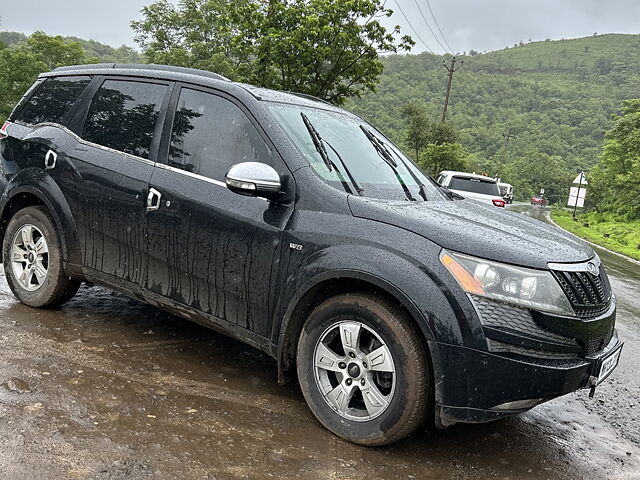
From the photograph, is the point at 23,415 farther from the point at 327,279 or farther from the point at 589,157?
the point at 589,157

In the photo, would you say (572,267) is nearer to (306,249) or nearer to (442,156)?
(306,249)

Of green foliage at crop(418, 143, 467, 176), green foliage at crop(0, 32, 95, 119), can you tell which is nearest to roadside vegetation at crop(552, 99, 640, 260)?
green foliage at crop(418, 143, 467, 176)

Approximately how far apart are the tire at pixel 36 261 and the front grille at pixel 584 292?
11.7 ft

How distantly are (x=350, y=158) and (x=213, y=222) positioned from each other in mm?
975

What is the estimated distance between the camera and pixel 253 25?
25.4m

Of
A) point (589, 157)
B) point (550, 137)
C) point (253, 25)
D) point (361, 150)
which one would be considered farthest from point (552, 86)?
point (361, 150)

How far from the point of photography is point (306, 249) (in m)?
3.19

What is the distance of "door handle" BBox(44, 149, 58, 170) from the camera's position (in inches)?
171

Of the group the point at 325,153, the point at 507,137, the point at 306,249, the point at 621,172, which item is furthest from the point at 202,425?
A: the point at 507,137

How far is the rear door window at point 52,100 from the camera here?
14.8ft

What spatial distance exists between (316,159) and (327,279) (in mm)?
807

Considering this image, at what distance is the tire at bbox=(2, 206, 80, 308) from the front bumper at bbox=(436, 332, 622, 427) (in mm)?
3139

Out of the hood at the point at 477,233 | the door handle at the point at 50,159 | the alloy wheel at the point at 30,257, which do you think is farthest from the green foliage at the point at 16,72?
the hood at the point at 477,233

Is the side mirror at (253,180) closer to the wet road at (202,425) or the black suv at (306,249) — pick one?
the black suv at (306,249)
